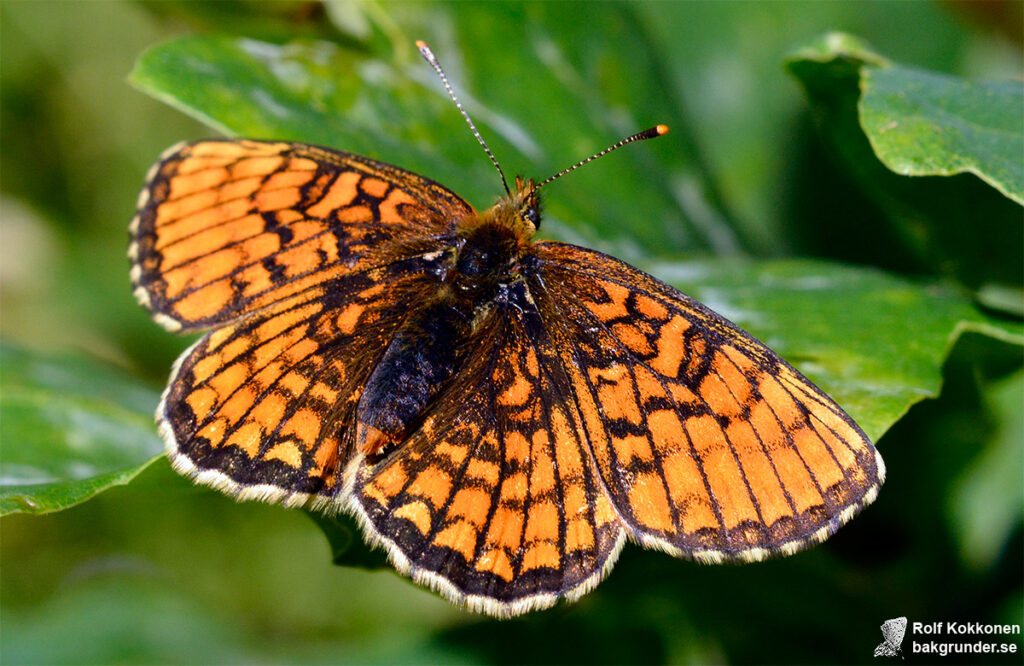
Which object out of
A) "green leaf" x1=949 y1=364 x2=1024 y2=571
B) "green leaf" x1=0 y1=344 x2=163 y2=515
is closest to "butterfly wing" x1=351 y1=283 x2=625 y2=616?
"green leaf" x1=0 y1=344 x2=163 y2=515

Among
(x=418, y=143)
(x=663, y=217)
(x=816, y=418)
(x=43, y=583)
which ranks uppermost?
(x=663, y=217)

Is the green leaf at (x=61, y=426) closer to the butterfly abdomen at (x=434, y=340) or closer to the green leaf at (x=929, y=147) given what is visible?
the butterfly abdomen at (x=434, y=340)

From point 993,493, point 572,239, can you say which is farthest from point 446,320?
point 993,493

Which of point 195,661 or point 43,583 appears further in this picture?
point 43,583

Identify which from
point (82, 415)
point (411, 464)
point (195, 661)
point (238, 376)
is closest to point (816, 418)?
point (411, 464)

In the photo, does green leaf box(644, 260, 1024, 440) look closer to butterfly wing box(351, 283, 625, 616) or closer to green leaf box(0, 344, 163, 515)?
butterfly wing box(351, 283, 625, 616)

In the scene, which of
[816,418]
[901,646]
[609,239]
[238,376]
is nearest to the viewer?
[816,418]

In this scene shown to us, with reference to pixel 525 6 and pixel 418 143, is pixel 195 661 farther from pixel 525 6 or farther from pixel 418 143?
pixel 525 6
